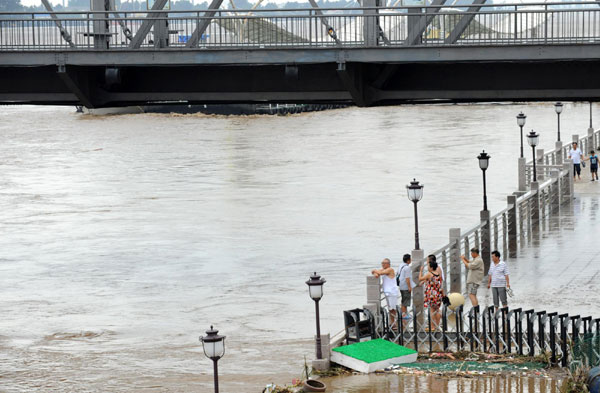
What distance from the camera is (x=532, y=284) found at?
29234 millimetres

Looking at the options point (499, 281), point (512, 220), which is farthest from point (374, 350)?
point (512, 220)

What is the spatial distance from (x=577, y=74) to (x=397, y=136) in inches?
2602

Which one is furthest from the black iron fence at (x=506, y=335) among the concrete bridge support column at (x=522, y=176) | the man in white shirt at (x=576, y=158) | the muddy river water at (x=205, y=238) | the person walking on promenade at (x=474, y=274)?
the man in white shirt at (x=576, y=158)

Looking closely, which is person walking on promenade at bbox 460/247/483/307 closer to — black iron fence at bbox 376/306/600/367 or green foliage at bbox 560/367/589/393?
black iron fence at bbox 376/306/600/367

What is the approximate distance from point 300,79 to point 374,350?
5167 millimetres

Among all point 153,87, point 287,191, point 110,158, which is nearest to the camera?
point 153,87

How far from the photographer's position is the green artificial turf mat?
70.8ft

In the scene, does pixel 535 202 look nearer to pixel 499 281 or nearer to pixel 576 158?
pixel 576 158

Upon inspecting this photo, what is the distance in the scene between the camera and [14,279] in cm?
3625

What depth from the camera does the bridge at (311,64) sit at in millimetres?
18984

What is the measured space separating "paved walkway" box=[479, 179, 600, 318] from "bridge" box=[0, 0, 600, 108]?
7315 mm

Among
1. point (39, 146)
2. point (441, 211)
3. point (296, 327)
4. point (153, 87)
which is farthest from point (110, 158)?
point (153, 87)

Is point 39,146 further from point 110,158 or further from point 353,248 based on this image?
point 353,248

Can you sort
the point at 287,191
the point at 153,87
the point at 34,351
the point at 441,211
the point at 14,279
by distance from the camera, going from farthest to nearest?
1. the point at 287,191
2. the point at 441,211
3. the point at 14,279
4. the point at 34,351
5. the point at 153,87
